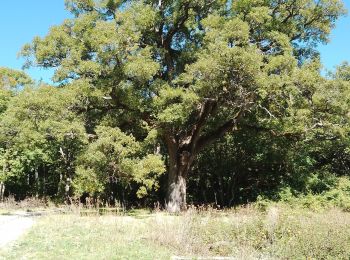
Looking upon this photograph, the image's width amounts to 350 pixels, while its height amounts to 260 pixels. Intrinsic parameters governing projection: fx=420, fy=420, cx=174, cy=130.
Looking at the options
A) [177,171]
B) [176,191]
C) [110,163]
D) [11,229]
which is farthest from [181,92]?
[11,229]

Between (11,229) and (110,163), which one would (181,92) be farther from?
(11,229)

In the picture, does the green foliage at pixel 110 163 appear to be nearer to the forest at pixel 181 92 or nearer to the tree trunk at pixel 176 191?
the forest at pixel 181 92

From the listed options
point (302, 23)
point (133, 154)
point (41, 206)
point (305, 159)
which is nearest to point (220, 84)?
point (133, 154)

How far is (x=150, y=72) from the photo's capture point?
15055 millimetres

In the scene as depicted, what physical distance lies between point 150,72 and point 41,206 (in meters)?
8.60

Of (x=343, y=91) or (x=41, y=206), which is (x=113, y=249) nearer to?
(x=343, y=91)

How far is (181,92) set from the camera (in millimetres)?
14961

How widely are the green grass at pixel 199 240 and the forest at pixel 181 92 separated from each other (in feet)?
13.5

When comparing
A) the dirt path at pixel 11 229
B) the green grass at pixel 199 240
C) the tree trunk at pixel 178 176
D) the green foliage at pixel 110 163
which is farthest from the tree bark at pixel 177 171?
the green grass at pixel 199 240

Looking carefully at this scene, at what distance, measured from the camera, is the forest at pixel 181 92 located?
14.8m

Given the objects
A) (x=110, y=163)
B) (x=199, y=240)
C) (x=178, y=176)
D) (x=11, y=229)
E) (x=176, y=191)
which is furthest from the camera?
(x=178, y=176)

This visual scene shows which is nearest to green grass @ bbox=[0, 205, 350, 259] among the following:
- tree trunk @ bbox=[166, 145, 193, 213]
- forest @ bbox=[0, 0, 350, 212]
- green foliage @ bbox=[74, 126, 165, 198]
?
forest @ bbox=[0, 0, 350, 212]

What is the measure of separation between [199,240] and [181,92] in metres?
7.61

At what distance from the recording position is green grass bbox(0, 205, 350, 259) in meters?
7.37
